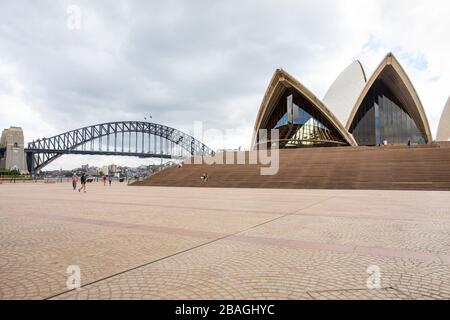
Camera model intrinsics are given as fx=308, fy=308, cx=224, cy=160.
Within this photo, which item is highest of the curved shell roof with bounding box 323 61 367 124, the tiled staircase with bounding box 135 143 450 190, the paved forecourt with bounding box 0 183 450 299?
the curved shell roof with bounding box 323 61 367 124

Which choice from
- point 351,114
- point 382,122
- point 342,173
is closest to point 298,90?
point 351,114

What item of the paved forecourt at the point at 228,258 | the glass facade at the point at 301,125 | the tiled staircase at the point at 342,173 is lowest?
the paved forecourt at the point at 228,258

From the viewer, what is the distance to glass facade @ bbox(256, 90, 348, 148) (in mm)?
50906

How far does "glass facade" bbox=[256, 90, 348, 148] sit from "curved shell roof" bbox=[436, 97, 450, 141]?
2293 centimetres

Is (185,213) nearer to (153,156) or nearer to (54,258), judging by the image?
(54,258)

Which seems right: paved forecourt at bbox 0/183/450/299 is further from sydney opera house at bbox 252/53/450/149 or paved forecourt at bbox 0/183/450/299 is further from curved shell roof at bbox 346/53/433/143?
curved shell roof at bbox 346/53/433/143

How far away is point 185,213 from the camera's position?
8969 mm

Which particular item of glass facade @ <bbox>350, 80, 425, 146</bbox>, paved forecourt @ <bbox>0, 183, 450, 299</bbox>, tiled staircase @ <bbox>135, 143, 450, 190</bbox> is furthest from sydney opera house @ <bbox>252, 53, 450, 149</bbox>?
paved forecourt @ <bbox>0, 183, 450, 299</bbox>

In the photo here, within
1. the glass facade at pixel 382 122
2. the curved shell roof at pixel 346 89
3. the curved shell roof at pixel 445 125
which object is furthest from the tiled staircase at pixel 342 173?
the curved shell roof at pixel 445 125

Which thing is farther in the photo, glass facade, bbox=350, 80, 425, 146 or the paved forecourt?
glass facade, bbox=350, 80, 425, 146

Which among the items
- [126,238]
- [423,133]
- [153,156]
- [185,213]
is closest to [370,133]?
[423,133]

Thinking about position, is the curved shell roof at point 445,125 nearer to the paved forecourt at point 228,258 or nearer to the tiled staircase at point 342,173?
the tiled staircase at point 342,173

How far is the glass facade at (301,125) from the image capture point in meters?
50.9

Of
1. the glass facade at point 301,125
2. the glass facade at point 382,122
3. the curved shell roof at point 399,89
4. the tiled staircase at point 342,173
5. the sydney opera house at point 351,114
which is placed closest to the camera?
the tiled staircase at point 342,173
